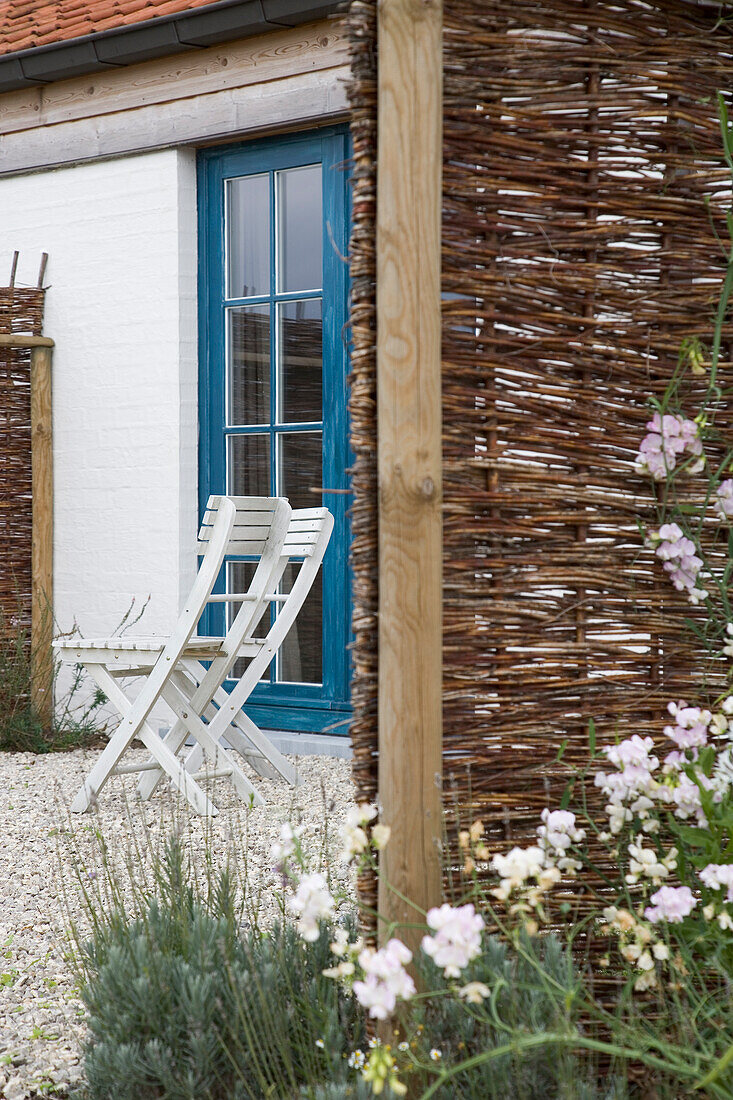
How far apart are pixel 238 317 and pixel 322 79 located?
123 centimetres

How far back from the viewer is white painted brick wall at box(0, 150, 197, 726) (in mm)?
6504

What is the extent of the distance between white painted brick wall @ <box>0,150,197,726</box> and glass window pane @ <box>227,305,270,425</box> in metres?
0.21

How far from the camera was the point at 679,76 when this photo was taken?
2.37m

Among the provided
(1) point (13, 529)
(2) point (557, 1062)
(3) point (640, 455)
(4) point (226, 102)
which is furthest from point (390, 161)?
(1) point (13, 529)

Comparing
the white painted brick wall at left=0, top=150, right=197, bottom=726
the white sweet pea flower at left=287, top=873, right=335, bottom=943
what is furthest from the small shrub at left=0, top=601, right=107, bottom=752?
the white sweet pea flower at left=287, top=873, right=335, bottom=943

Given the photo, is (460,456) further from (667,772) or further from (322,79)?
(322,79)

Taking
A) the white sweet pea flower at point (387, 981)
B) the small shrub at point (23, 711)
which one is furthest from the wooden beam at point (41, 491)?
the white sweet pea flower at point (387, 981)

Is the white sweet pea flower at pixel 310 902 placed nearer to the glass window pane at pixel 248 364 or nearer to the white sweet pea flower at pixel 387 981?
the white sweet pea flower at pixel 387 981

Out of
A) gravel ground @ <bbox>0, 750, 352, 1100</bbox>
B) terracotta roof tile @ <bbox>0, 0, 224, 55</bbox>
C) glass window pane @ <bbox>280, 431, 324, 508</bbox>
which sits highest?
terracotta roof tile @ <bbox>0, 0, 224, 55</bbox>

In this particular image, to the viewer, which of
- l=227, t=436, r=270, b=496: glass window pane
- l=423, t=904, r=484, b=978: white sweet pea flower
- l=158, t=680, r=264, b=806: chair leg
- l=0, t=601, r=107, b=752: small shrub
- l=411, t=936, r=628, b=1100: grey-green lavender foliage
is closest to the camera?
l=423, t=904, r=484, b=978: white sweet pea flower

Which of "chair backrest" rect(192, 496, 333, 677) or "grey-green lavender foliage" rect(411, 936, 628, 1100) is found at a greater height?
"chair backrest" rect(192, 496, 333, 677)

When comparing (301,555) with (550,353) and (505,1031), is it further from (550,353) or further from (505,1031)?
(505,1031)

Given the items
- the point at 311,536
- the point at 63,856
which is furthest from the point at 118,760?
the point at 311,536

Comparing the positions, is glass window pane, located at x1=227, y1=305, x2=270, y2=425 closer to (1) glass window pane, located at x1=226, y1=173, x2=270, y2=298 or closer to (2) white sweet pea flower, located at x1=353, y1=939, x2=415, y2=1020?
(1) glass window pane, located at x1=226, y1=173, x2=270, y2=298
